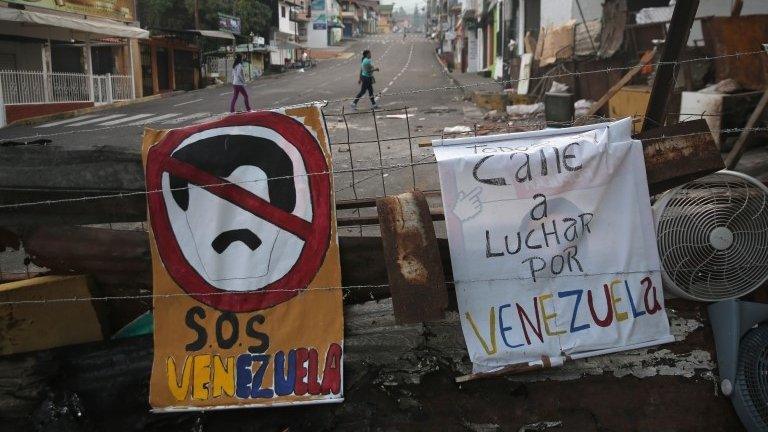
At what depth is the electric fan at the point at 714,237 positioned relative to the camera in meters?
3.12

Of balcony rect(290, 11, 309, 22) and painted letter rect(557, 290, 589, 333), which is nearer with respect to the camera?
painted letter rect(557, 290, 589, 333)

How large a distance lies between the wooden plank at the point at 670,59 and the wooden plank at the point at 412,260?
1.73 meters

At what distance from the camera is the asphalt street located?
758 centimetres

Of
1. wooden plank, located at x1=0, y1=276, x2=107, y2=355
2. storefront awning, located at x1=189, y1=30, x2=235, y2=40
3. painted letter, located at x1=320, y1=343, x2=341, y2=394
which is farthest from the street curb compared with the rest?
painted letter, located at x1=320, y1=343, x2=341, y2=394

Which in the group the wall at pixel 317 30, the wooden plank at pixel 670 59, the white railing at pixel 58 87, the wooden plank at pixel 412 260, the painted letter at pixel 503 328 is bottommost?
the painted letter at pixel 503 328

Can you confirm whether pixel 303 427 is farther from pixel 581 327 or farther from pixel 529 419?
pixel 581 327

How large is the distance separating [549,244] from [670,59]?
1742 mm

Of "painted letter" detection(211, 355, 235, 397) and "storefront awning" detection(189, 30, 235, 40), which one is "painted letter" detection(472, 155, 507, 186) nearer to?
"painted letter" detection(211, 355, 235, 397)

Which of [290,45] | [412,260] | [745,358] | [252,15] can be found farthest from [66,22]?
[290,45]

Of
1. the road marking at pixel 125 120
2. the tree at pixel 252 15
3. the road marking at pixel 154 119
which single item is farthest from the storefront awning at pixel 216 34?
the road marking at pixel 154 119

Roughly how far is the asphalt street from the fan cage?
185 centimetres

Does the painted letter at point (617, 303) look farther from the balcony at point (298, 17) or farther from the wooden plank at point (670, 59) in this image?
the balcony at point (298, 17)

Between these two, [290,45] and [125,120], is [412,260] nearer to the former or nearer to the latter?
[125,120]

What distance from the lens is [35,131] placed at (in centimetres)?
1600
